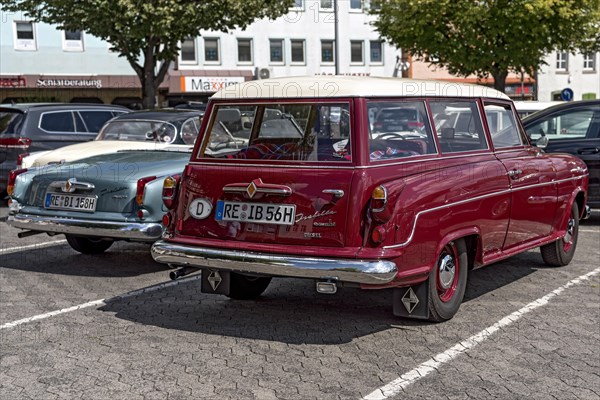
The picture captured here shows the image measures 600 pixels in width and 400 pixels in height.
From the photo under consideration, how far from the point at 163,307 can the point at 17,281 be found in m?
1.87

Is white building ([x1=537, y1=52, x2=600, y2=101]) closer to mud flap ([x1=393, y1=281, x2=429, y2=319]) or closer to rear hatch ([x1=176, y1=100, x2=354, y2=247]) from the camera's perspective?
rear hatch ([x1=176, y1=100, x2=354, y2=247])

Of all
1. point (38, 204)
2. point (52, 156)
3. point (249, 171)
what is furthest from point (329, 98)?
point (52, 156)

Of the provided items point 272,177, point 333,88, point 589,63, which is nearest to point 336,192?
point 272,177

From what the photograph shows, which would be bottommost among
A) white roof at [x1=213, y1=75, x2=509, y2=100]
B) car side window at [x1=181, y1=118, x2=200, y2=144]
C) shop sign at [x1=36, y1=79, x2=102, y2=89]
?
car side window at [x1=181, y1=118, x2=200, y2=144]

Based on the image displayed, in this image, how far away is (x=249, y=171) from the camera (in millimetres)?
6285

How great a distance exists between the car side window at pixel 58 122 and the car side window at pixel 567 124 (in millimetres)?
7317

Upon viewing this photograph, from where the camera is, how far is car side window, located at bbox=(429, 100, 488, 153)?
267 inches

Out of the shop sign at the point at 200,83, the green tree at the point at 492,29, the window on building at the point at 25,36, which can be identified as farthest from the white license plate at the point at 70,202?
the shop sign at the point at 200,83

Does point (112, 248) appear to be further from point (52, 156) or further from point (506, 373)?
point (506, 373)

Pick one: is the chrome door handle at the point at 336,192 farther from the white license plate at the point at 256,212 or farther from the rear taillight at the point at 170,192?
the rear taillight at the point at 170,192

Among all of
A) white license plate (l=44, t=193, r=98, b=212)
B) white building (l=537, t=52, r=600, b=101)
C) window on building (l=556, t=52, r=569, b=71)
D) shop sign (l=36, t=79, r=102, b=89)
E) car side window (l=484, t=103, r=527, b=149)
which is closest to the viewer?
car side window (l=484, t=103, r=527, b=149)

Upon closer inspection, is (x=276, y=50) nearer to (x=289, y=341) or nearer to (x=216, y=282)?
(x=216, y=282)

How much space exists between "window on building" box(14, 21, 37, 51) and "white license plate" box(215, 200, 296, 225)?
130 feet

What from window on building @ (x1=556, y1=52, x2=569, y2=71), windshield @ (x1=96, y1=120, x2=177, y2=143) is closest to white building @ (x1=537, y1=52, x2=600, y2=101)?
window on building @ (x1=556, y1=52, x2=569, y2=71)
